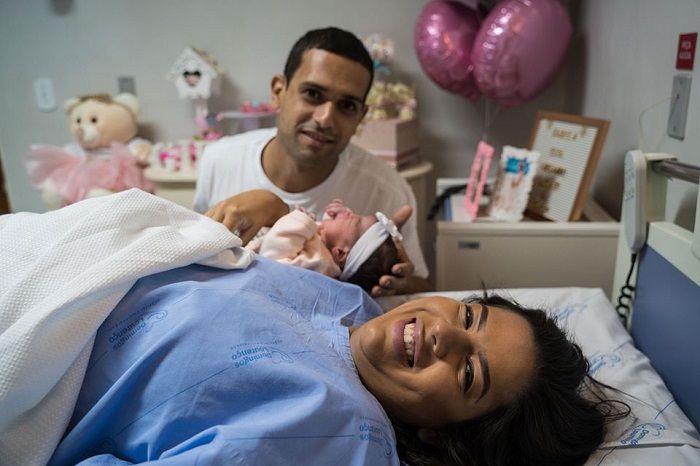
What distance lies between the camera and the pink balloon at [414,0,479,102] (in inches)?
78.7

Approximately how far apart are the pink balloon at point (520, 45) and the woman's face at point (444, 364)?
47.4 inches

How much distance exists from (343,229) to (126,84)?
1.87 meters

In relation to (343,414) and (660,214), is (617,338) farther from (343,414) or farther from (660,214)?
(343,414)

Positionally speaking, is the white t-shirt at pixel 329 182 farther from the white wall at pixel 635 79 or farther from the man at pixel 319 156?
the white wall at pixel 635 79

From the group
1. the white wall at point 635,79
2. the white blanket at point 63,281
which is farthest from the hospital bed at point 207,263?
the white wall at point 635,79

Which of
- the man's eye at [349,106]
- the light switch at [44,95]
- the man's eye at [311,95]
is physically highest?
the light switch at [44,95]

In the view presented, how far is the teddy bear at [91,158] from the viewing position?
7.59ft

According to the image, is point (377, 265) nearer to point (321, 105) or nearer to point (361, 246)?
point (361, 246)

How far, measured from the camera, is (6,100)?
8.77 feet

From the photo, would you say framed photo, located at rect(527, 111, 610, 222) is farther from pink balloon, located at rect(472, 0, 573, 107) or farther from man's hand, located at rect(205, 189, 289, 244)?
man's hand, located at rect(205, 189, 289, 244)

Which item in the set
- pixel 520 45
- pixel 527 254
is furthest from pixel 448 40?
pixel 527 254

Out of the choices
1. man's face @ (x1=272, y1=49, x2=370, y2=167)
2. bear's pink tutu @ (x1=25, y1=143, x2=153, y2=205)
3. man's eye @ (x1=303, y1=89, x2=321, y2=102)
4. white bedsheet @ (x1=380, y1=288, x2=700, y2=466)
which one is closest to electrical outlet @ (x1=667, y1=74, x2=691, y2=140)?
white bedsheet @ (x1=380, y1=288, x2=700, y2=466)

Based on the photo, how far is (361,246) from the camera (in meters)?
1.29

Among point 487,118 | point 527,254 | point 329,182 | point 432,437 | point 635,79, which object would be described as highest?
point 635,79
